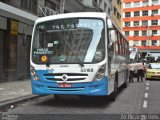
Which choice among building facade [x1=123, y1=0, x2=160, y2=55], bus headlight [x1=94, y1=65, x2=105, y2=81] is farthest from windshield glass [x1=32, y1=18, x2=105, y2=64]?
building facade [x1=123, y1=0, x2=160, y2=55]

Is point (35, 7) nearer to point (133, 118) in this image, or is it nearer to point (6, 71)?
point (6, 71)

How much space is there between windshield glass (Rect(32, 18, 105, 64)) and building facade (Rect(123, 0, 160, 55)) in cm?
8430

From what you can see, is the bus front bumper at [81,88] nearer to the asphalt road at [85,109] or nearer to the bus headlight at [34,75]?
the bus headlight at [34,75]

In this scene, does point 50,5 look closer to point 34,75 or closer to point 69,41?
point 69,41

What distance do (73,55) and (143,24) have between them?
89.6m

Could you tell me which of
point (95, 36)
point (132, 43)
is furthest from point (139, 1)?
point (95, 36)

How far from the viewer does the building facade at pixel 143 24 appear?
96812mm

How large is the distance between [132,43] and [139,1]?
1112 centimetres

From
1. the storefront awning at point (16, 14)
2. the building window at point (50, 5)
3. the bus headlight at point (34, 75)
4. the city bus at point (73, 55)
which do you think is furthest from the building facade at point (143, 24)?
the bus headlight at point (34, 75)

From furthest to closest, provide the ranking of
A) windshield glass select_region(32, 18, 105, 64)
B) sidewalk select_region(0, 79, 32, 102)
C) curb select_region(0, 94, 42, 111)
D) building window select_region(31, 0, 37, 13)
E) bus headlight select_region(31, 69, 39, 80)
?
building window select_region(31, 0, 37, 13)
sidewalk select_region(0, 79, 32, 102)
bus headlight select_region(31, 69, 39, 80)
windshield glass select_region(32, 18, 105, 64)
curb select_region(0, 94, 42, 111)

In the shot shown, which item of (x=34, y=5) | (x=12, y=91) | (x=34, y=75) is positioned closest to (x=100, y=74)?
(x=34, y=75)

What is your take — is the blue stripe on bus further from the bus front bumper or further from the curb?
the curb

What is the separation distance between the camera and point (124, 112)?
10914 millimetres

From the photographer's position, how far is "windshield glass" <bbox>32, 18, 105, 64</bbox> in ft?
38.8
